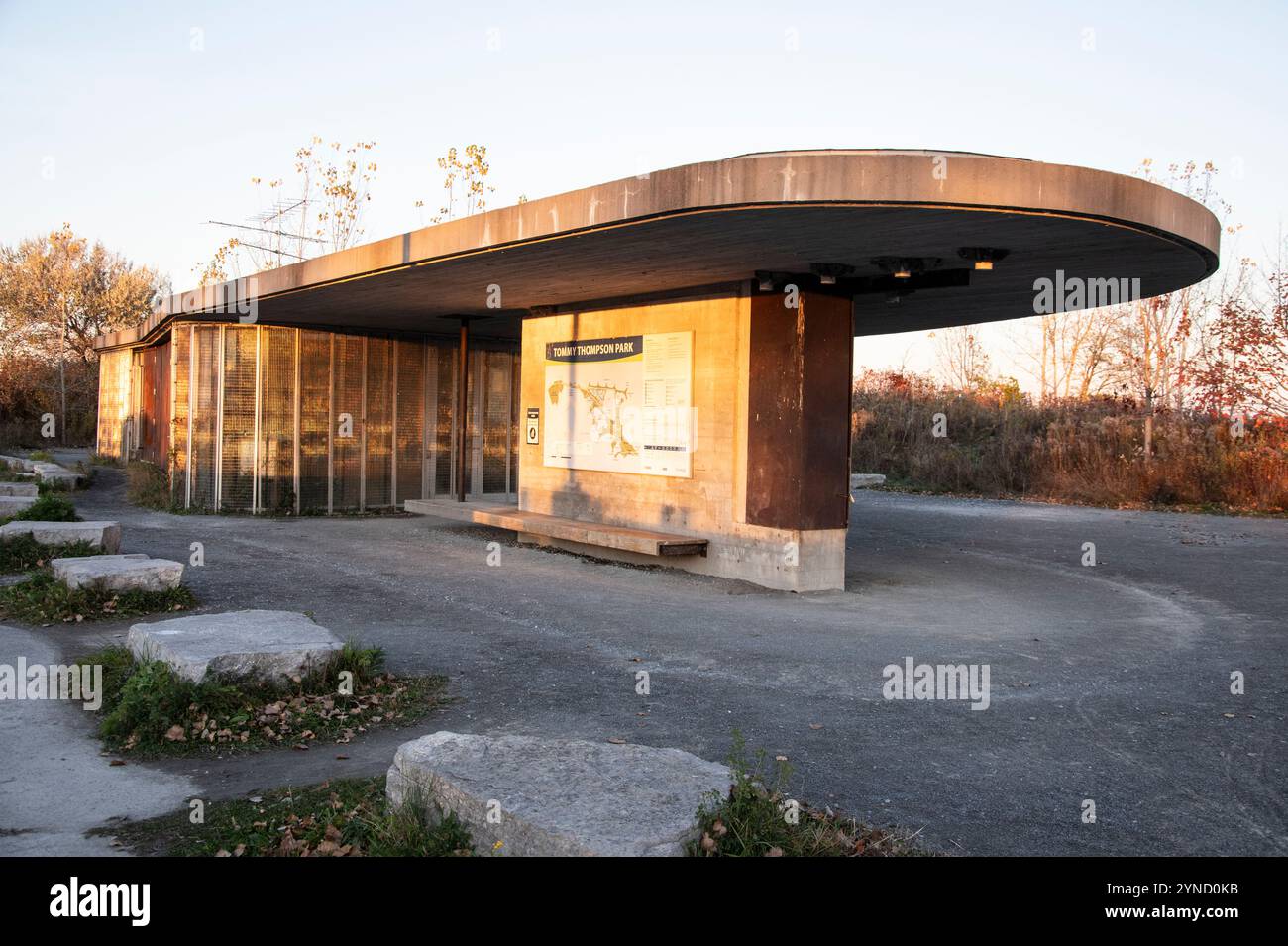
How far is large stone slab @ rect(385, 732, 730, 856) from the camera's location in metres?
3.60

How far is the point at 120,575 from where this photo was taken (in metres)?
9.23

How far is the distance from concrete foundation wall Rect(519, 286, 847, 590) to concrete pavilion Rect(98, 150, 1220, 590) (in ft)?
0.11

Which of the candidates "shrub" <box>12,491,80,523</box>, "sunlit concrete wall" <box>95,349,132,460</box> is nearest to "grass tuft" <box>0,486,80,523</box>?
"shrub" <box>12,491,80,523</box>

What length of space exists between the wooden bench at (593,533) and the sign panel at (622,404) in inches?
32.9

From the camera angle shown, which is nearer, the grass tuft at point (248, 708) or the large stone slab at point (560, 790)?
the large stone slab at point (560, 790)

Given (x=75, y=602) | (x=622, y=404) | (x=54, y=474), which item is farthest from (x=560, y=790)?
(x=54, y=474)

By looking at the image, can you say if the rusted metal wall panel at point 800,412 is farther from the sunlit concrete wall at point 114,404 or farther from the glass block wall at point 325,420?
the sunlit concrete wall at point 114,404

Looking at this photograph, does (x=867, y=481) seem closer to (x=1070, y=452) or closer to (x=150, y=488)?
(x=1070, y=452)

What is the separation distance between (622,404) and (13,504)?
328 inches

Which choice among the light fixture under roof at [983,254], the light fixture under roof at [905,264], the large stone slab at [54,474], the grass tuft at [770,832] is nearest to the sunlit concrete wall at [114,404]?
the large stone slab at [54,474]

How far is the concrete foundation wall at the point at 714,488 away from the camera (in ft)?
37.7

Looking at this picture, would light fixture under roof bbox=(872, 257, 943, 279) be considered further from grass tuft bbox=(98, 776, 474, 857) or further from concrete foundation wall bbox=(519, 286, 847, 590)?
grass tuft bbox=(98, 776, 474, 857)

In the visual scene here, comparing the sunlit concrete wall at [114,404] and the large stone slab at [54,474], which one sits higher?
the sunlit concrete wall at [114,404]

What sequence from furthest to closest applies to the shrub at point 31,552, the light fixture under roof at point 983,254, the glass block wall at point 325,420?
the glass block wall at point 325,420 < the shrub at point 31,552 < the light fixture under roof at point 983,254
